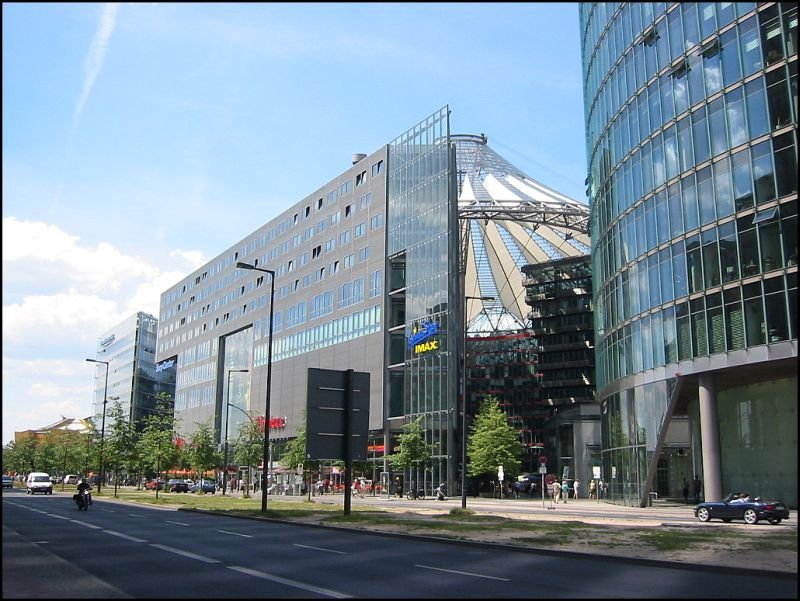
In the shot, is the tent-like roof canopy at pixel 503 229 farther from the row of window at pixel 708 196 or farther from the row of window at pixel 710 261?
the row of window at pixel 710 261

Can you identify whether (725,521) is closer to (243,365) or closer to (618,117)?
(618,117)

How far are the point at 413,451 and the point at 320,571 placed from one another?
53670mm

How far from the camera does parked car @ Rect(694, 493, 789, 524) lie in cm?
3134

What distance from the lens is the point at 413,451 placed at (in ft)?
224

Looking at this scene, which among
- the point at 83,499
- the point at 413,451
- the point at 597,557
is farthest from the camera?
the point at 413,451

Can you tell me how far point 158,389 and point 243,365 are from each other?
2254 inches

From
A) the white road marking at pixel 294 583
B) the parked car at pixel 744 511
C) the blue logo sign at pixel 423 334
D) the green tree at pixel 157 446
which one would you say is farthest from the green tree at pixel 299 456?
the white road marking at pixel 294 583

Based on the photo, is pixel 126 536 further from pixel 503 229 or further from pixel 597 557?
pixel 503 229

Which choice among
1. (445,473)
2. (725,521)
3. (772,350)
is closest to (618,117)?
(772,350)

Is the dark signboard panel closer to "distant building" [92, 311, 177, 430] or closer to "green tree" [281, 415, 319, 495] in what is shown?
"green tree" [281, 415, 319, 495]

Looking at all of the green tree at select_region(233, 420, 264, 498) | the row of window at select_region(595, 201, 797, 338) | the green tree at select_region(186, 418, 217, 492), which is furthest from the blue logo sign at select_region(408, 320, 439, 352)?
the row of window at select_region(595, 201, 797, 338)

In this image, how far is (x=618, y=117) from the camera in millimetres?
50156

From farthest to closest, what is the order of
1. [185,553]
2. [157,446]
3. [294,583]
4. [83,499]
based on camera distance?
[157,446], [83,499], [185,553], [294,583]

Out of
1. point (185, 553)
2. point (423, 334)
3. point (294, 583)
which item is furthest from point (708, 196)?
point (423, 334)
